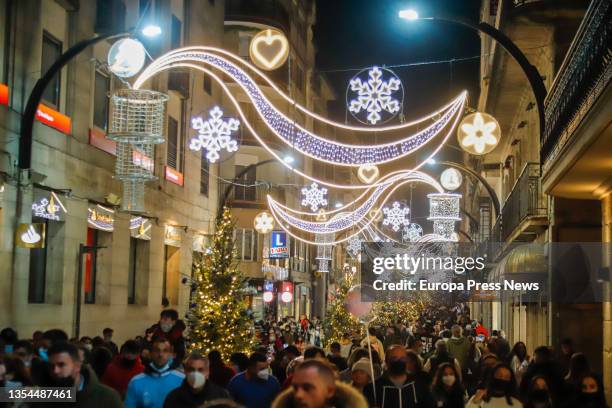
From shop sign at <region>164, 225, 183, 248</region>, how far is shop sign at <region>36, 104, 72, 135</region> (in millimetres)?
9363

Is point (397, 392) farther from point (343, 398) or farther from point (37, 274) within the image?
point (37, 274)

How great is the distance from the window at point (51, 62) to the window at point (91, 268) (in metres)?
4.31

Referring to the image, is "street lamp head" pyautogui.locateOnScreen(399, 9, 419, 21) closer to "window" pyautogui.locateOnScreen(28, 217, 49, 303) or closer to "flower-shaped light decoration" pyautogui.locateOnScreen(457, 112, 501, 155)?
"flower-shaped light decoration" pyautogui.locateOnScreen(457, 112, 501, 155)

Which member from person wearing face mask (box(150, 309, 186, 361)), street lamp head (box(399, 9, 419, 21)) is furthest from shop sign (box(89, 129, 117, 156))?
person wearing face mask (box(150, 309, 186, 361))

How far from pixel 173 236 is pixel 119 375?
2140 centimetres

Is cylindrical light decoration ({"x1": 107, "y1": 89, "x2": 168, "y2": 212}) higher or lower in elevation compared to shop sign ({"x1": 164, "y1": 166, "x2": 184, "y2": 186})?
lower

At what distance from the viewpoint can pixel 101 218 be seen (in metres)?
25.9

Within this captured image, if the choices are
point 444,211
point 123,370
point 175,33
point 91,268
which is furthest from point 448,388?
point 444,211

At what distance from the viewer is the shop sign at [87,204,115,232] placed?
25.2m

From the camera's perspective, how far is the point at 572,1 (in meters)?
24.0

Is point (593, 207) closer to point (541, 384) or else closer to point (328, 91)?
point (541, 384)

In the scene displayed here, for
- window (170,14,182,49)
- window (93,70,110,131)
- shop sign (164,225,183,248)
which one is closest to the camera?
window (93,70,110,131)

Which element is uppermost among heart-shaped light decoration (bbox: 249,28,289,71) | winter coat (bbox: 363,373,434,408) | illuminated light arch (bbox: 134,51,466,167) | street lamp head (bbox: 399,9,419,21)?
heart-shaped light decoration (bbox: 249,28,289,71)

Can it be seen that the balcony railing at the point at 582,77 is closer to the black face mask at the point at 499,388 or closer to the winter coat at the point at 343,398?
the black face mask at the point at 499,388
